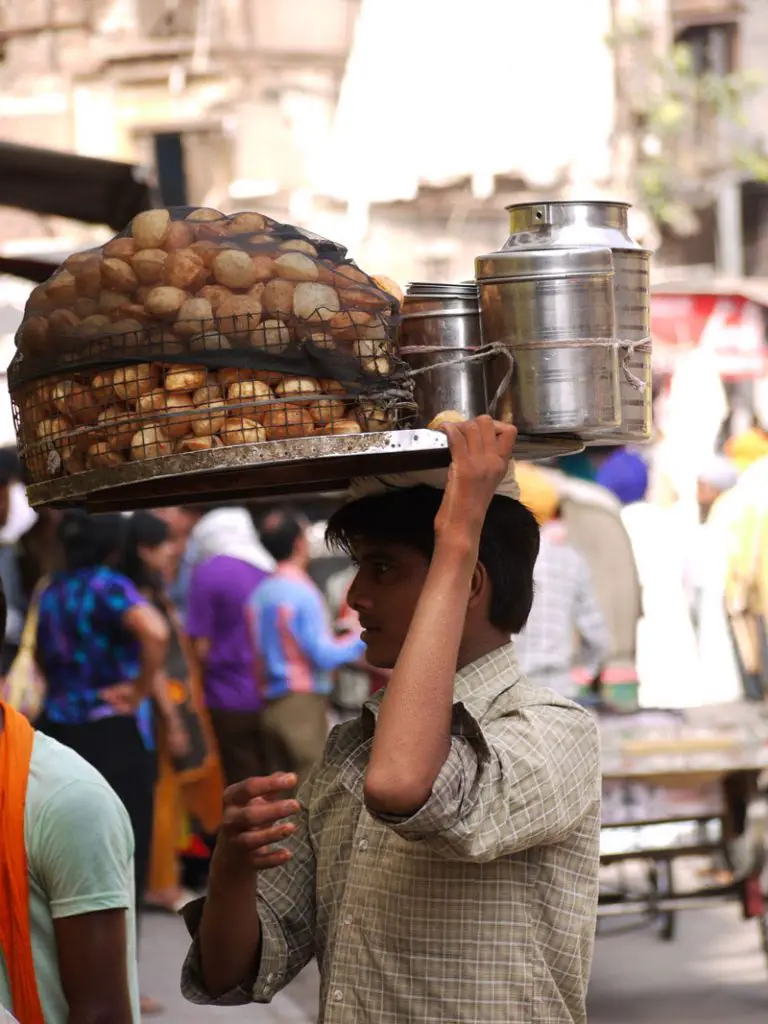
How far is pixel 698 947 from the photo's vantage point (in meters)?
9.43

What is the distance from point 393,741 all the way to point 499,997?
1.68 ft

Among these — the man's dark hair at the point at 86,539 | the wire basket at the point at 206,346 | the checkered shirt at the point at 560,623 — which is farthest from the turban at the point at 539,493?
the wire basket at the point at 206,346

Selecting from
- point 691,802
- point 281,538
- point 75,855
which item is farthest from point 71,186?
point 75,855

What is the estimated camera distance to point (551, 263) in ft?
9.31

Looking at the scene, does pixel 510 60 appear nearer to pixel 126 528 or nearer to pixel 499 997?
pixel 126 528

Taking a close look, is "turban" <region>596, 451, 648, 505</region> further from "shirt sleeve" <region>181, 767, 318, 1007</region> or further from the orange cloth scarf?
the orange cloth scarf

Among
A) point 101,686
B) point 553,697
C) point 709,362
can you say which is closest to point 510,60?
point 709,362

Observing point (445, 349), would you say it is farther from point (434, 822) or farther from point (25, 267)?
point (25, 267)

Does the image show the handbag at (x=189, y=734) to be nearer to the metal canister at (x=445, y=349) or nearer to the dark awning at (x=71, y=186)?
the dark awning at (x=71, y=186)

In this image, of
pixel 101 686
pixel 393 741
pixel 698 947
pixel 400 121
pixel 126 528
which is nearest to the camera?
pixel 393 741

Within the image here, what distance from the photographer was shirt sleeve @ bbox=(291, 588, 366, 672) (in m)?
9.93

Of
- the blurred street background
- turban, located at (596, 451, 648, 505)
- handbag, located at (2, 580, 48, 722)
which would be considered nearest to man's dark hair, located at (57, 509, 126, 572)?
handbag, located at (2, 580, 48, 722)

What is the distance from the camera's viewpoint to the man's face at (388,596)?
3.09m

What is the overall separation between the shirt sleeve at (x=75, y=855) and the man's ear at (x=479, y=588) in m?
0.73
